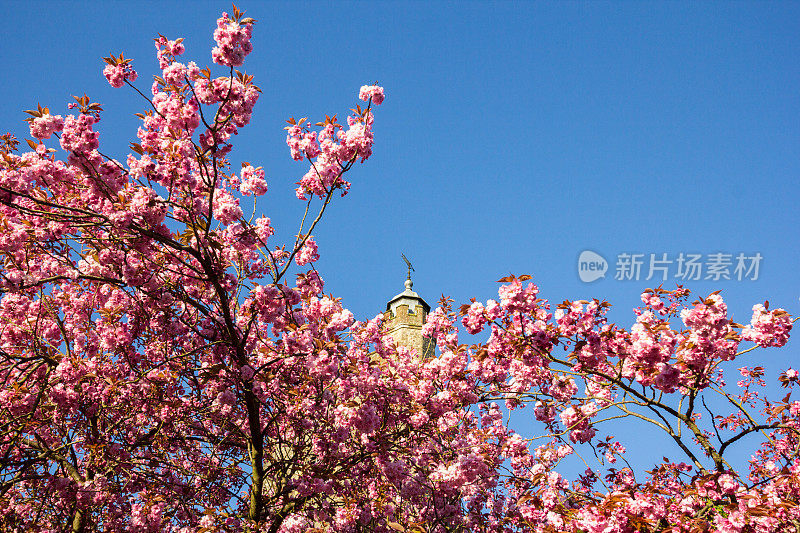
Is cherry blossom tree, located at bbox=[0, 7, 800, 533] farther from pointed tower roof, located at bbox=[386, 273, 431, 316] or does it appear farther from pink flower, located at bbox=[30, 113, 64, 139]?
pointed tower roof, located at bbox=[386, 273, 431, 316]

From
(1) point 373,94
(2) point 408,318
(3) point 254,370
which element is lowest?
(3) point 254,370

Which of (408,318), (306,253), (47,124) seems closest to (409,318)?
(408,318)

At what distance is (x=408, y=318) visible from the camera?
23.6 meters

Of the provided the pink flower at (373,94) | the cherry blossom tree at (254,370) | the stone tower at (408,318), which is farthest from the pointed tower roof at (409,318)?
the pink flower at (373,94)

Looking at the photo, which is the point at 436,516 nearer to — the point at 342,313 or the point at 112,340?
the point at 342,313

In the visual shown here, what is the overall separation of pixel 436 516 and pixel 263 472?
2.42 metres

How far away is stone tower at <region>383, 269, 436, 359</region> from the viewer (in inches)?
896

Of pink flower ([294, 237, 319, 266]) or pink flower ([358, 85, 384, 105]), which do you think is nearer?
pink flower ([358, 85, 384, 105])

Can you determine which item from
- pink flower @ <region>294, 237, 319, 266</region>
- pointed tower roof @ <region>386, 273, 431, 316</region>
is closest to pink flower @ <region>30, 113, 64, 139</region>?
pink flower @ <region>294, 237, 319, 266</region>

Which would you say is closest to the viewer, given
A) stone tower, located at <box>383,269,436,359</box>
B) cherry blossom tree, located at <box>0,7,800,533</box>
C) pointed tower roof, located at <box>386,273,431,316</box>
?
cherry blossom tree, located at <box>0,7,800,533</box>

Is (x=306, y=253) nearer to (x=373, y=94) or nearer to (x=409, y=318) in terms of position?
(x=373, y=94)

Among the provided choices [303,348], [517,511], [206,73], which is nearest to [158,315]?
[303,348]

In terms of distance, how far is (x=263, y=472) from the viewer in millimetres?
7094

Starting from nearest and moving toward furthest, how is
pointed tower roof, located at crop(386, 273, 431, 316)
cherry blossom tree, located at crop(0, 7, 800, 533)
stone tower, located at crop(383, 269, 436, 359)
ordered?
cherry blossom tree, located at crop(0, 7, 800, 533) → stone tower, located at crop(383, 269, 436, 359) → pointed tower roof, located at crop(386, 273, 431, 316)
